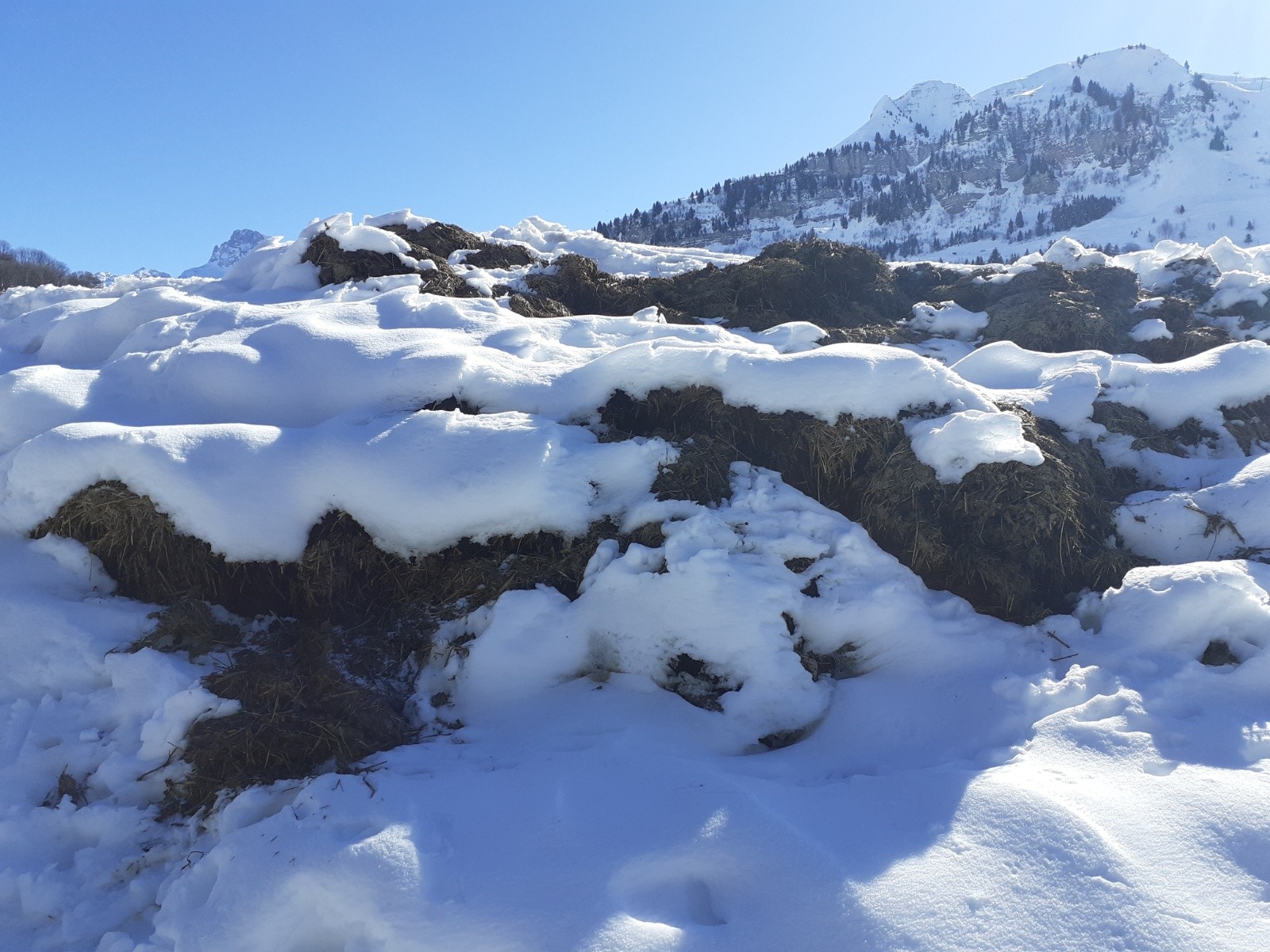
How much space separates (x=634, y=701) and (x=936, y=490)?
239cm

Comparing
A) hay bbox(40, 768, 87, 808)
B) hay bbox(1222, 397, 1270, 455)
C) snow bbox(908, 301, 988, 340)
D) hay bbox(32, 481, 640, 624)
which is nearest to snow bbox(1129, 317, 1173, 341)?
snow bbox(908, 301, 988, 340)

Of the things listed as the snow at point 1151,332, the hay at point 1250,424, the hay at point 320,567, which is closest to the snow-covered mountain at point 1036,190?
the snow at point 1151,332

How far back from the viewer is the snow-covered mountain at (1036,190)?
116938 millimetres

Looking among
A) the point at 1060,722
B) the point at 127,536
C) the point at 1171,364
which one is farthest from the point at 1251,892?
the point at 127,536

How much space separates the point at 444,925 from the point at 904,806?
186 cm

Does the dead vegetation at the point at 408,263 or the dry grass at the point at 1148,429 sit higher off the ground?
the dead vegetation at the point at 408,263

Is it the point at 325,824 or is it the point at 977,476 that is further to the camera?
the point at 977,476

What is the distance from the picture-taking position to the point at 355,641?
12.6ft

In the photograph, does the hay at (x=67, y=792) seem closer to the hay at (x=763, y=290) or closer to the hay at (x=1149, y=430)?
the hay at (x=763, y=290)

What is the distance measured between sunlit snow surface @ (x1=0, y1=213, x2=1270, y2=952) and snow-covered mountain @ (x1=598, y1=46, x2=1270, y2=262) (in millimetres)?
92715

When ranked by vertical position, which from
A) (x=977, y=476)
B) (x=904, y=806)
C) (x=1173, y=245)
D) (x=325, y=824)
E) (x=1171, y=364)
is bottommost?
(x=904, y=806)

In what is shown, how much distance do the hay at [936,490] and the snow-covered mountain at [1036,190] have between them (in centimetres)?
9274

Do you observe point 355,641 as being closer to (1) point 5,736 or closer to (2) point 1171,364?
(1) point 5,736

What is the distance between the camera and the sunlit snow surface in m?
2.34
